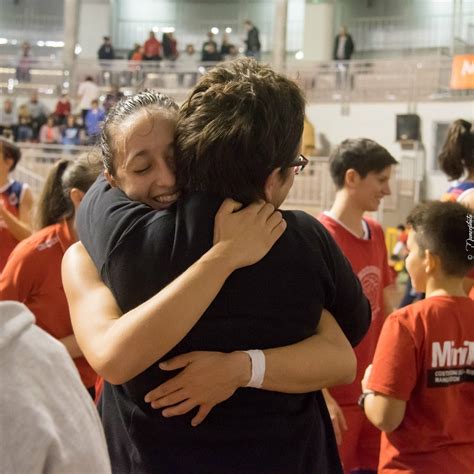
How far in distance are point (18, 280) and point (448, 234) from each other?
4.74ft

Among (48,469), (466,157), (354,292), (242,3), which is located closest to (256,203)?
(354,292)

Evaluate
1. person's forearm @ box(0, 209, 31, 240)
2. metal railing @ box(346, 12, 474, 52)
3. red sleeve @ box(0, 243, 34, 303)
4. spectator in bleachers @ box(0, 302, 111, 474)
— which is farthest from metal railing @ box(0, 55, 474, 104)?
spectator in bleachers @ box(0, 302, 111, 474)

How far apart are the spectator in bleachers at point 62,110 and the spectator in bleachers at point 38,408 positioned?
17832 mm

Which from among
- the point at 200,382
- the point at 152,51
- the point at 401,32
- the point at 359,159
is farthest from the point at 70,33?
the point at 200,382

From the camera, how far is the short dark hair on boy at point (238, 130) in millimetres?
1356

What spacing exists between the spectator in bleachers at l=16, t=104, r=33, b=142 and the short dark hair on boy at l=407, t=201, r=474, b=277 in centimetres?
1640

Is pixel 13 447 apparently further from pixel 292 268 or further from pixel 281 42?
pixel 281 42

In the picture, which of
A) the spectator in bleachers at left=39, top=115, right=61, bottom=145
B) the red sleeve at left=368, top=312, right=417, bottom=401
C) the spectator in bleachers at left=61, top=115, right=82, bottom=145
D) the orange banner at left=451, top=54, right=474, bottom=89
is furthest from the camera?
the spectator in bleachers at left=39, top=115, right=61, bottom=145

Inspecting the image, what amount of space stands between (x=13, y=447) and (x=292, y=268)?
0.73 meters

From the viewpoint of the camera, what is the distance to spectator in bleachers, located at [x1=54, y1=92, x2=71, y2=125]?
18.2m

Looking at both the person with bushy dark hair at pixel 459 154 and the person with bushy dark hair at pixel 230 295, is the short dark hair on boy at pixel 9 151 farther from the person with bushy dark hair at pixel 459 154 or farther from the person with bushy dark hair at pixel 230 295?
the person with bushy dark hair at pixel 230 295

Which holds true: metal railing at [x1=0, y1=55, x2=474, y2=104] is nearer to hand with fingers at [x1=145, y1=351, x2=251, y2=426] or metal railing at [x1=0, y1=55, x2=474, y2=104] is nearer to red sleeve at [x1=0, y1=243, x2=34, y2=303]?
red sleeve at [x1=0, y1=243, x2=34, y2=303]

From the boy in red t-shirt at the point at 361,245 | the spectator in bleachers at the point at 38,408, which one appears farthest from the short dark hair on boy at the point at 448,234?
the spectator in bleachers at the point at 38,408

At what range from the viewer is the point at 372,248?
3.45 m
